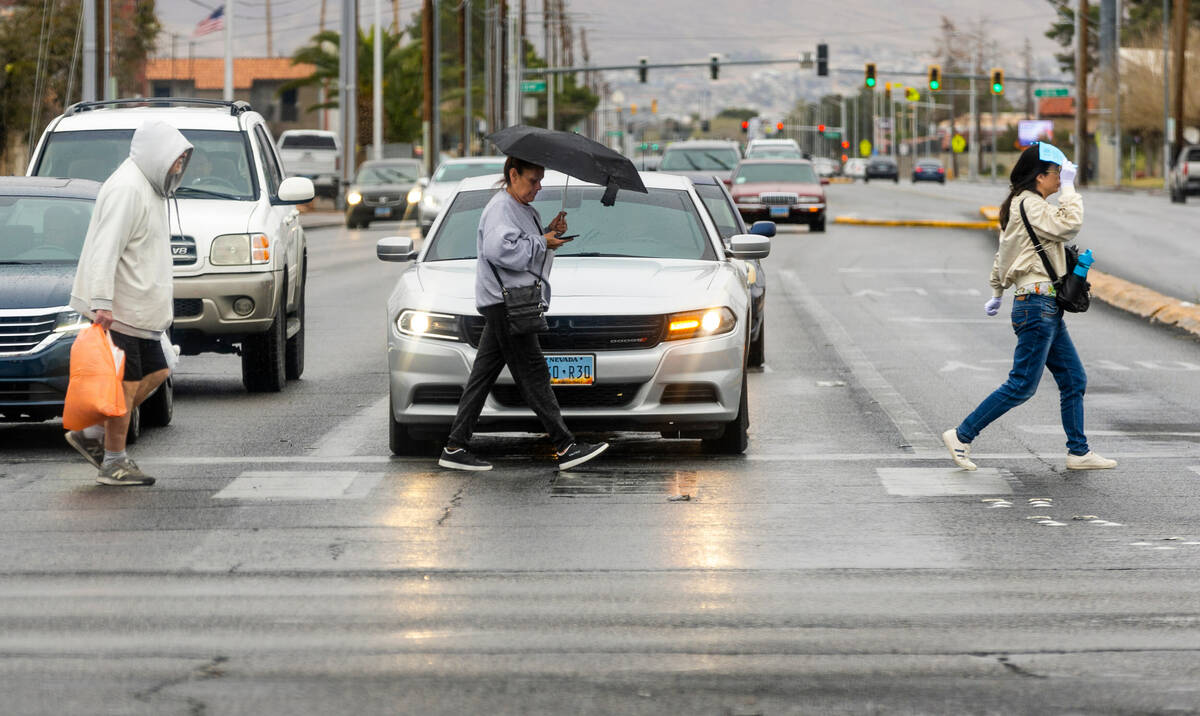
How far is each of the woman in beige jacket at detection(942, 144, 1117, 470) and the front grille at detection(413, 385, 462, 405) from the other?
2578 mm

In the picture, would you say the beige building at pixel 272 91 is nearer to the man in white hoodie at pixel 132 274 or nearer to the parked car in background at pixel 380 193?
the parked car in background at pixel 380 193

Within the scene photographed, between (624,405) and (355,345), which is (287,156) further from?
(624,405)

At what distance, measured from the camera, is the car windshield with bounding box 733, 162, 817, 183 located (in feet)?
131

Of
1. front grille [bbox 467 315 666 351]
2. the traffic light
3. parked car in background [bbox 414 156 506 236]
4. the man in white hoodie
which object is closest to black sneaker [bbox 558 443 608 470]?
front grille [bbox 467 315 666 351]

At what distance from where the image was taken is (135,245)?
31.1 ft

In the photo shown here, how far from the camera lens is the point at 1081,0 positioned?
8381 cm

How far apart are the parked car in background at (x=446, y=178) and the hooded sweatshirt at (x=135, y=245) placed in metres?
23.1

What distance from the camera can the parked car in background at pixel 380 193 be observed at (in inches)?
1810

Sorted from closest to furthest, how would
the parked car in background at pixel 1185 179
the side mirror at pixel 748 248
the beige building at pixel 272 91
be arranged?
the side mirror at pixel 748 248
the parked car in background at pixel 1185 179
the beige building at pixel 272 91

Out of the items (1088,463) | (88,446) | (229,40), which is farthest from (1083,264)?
(229,40)

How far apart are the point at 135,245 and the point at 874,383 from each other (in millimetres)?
6730

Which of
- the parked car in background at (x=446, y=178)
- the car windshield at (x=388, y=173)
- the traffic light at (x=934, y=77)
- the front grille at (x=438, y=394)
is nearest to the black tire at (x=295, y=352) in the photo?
the front grille at (x=438, y=394)

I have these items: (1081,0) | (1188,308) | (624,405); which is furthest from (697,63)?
(624,405)

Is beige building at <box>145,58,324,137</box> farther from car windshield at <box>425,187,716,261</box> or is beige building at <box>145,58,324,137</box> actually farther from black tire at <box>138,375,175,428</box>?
car windshield at <box>425,187,716,261</box>
